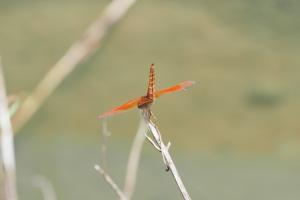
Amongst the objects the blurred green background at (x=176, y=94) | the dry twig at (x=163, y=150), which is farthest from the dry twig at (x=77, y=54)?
the dry twig at (x=163, y=150)

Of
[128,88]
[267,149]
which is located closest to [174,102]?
[128,88]

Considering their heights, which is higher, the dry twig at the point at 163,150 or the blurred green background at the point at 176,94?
the blurred green background at the point at 176,94

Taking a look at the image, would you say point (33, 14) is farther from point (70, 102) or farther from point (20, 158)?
point (20, 158)

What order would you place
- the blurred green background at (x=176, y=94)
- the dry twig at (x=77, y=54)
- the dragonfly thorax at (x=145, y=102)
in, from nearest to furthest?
the dragonfly thorax at (x=145, y=102) < the dry twig at (x=77, y=54) < the blurred green background at (x=176, y=94)

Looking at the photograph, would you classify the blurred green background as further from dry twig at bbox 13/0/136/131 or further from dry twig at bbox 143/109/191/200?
dry twig at bbox 143/109/191/200

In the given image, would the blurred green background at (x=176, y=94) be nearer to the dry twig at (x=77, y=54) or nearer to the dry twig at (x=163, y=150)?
the dry twig at (x=77, y=54)

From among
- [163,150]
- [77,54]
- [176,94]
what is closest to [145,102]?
[163,150]

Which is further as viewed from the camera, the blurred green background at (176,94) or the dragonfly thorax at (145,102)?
the blurred green background at (176,94)

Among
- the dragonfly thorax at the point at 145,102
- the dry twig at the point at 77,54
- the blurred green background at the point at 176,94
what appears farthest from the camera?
the blurred green background at the point at 176,94

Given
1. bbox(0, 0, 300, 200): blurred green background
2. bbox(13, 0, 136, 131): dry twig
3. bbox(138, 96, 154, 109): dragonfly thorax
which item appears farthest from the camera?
bbox(0, 0, 300, 200): blurred green background

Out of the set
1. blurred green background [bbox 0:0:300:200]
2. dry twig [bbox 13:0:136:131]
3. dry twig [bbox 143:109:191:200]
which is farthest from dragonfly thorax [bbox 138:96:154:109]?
blurred green background [bbox 0:0:300:200]
